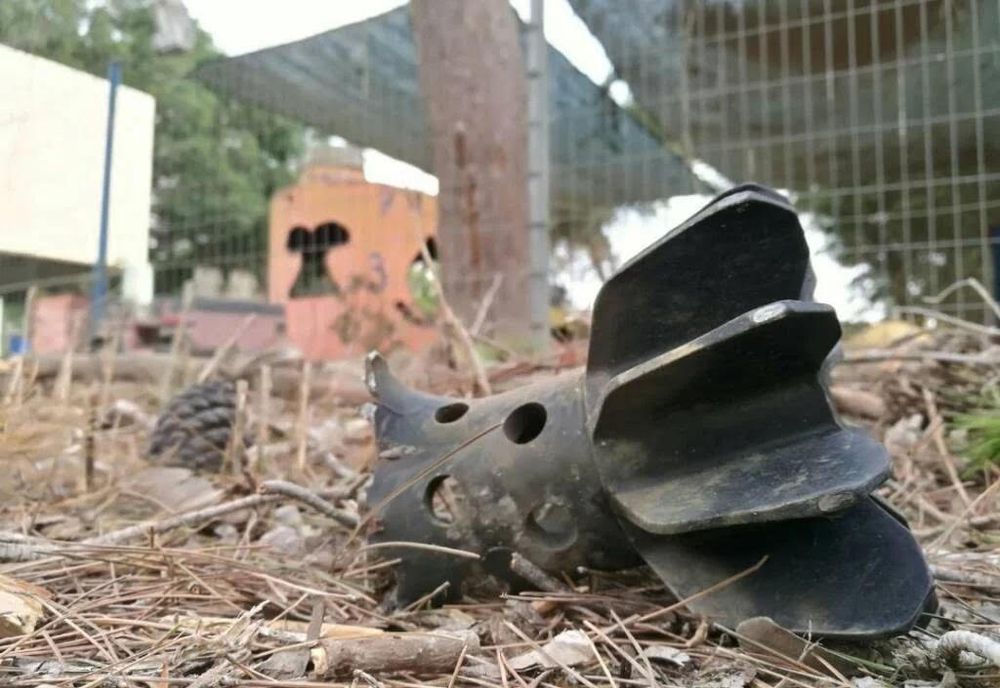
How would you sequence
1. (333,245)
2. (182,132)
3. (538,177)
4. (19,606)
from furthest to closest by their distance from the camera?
1. (333,245)
2. (182,132)
3. (538,177)
4. (19,606)

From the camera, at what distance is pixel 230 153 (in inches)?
299

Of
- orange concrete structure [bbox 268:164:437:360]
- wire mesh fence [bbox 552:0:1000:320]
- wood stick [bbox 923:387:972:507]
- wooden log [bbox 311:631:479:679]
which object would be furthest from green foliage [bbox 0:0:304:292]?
wire mesh fence [bbox 552:0:1000:320]

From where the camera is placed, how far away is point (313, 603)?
1047 millimetres

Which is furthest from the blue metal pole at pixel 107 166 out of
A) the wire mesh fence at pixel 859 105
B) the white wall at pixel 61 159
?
the wire mesh fence at pixel 859 105

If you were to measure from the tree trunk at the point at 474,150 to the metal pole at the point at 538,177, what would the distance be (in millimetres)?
51

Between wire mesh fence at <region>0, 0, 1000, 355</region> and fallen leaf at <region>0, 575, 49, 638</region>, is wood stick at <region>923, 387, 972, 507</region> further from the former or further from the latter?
wire mesh fence at <region>0, 0, 1000, 355</region>

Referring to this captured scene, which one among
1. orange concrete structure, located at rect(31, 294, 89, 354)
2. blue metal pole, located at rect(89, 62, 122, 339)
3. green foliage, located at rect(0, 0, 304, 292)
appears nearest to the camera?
green foliage, located at rect(0, 0, 304, 292)

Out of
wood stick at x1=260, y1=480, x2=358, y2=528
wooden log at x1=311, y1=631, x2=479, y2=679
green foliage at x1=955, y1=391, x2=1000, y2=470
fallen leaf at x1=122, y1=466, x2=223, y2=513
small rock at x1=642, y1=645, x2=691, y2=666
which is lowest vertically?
small rock at x1=642, y1=645, x2=691, y2=666

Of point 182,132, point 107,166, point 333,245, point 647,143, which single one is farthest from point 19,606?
point 333,245

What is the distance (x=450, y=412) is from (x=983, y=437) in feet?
3.80

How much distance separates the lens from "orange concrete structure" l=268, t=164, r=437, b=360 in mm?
6492

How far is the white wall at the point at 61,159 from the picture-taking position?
162cm

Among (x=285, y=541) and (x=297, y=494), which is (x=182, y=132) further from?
(x=297, y=494)

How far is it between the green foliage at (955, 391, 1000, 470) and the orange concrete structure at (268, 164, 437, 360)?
14.7 ft
